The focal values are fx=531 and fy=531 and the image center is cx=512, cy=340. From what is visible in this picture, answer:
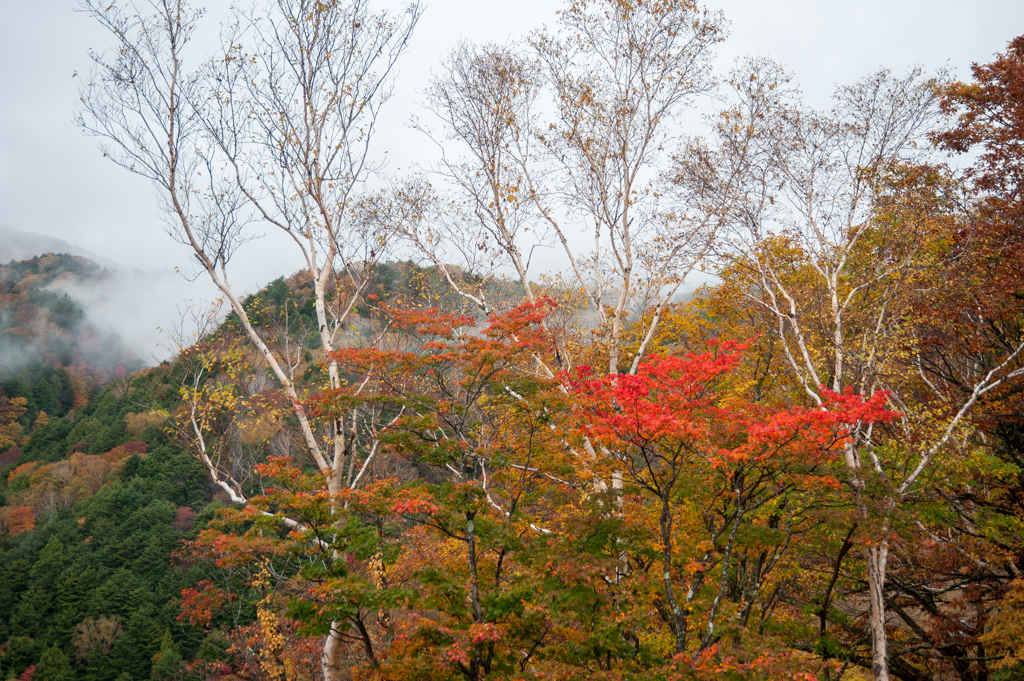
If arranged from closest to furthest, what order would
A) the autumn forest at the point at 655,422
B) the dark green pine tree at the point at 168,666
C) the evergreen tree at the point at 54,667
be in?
the autumn forest at the point at 655,422 → the dark green pine tree at the point at 168,666 → the evergreen tree at the point at 54,667

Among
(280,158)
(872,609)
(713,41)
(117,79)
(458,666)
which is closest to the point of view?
(458,666)

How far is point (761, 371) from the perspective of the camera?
44.6 feet

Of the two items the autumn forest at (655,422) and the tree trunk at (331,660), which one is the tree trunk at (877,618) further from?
the tree trunk at (331,660)

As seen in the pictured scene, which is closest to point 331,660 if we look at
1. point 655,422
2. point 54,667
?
point 655,422

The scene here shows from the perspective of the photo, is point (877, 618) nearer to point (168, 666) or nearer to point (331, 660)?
point (331, 660)

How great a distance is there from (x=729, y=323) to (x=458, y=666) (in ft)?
39.3

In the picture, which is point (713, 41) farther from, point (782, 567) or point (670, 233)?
point (782, 567)

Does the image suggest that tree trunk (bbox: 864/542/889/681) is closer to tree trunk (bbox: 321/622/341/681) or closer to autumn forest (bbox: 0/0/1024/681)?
autumn forest (bbox: 0/0/1024/681)

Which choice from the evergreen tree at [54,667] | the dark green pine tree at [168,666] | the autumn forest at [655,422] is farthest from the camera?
the evergreen tree at [54,667]

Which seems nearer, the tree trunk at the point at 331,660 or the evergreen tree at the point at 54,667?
the tree trunk at the point at 331,660

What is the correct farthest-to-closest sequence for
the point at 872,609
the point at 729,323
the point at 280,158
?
the point at 729,323, the point at 280,158, the point at 872,609

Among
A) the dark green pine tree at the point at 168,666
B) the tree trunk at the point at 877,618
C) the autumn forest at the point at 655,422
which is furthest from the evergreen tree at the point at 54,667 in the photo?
A: the tree trunk at the point at 877,618

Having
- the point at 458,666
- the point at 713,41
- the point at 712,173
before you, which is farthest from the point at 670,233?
the point at 458,666

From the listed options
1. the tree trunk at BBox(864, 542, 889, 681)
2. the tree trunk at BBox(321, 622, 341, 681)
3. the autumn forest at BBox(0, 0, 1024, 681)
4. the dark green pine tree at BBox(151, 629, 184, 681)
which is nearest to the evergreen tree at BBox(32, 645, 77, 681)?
the dark green pine tree at BBox(151, 629, 184, 681)
